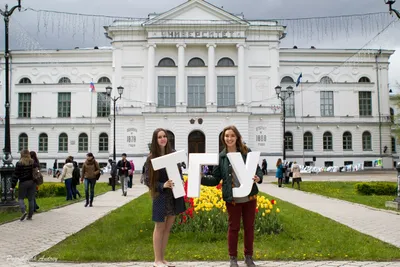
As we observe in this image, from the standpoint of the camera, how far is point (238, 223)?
21.6 feet

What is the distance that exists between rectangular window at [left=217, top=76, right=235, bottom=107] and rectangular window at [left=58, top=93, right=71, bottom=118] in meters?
19.4

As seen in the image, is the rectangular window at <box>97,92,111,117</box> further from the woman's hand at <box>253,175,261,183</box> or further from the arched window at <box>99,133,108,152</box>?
the woman's hand at <box>253,175,261,183</box>

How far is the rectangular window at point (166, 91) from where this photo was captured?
1896 inches

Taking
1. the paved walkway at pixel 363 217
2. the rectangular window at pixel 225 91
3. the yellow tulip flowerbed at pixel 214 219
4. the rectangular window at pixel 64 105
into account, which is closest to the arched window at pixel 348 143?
the rectangular window at pixel 225 91

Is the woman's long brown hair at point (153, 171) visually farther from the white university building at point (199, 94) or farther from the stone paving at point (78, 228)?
the white university building at point (199, 94)

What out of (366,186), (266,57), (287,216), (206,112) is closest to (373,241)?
(287,216)

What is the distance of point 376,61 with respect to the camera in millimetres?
53562

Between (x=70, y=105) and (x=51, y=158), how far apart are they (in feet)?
23.1

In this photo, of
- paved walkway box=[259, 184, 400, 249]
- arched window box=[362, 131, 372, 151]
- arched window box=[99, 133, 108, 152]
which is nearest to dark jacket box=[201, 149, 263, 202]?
paved walkway box=[259, 184, 400, 249]

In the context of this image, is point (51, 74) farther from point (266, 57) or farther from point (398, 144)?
point (398, 144)

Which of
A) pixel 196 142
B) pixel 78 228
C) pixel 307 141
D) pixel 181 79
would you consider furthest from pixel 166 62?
pixel 78 228

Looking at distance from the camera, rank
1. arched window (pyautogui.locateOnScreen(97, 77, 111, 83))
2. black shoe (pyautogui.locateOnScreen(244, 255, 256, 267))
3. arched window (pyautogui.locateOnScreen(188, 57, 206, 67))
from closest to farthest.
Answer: black shoe (pyautogui.locateOnScreen(244, 255, 256, 267)), arched window (pyautogui.locateOnScreen(188, 57, 206, 67)), arched window (pyautogui.locateOnScreen(97, 77, 111, 83))

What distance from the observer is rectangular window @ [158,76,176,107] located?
1896 inches

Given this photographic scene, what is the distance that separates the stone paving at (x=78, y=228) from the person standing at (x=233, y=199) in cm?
52
